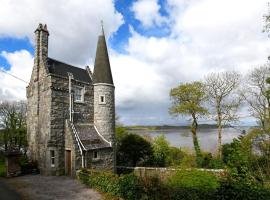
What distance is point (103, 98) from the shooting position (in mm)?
25531

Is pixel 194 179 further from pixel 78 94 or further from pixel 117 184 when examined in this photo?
pixel 78 94

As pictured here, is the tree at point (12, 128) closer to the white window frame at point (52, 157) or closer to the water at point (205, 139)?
the white window frame at point (52, 157)

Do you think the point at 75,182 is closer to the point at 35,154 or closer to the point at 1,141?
the point at 35,154

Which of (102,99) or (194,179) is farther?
(102,99)

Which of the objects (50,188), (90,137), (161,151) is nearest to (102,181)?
(50,188)

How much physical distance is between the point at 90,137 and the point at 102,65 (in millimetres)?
7783

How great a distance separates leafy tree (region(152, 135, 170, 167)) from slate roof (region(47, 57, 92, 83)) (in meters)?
16.7

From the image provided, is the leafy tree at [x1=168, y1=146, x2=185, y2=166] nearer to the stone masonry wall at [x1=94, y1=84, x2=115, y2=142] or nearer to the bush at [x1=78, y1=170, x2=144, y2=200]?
the stone masonry wall at [x1=94, y1=84, x2=115, y2=142]

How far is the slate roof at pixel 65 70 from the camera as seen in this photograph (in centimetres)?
2366

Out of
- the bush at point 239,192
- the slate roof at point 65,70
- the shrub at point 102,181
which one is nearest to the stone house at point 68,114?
the slate roof at point 65,70

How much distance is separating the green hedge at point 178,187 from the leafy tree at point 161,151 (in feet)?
64.5

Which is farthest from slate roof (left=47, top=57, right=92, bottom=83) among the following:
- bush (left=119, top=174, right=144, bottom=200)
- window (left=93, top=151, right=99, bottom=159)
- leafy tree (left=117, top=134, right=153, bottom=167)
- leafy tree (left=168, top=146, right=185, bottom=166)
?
leafy tree (left=168, top=146, right=185, bottom=166)

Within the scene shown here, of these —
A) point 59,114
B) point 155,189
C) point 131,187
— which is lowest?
point 131,187

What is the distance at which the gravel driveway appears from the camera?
1451 cm
